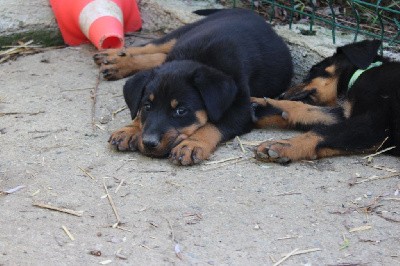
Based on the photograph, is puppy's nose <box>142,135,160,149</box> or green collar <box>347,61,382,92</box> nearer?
puppy's nose <box>142,135,160,149</box>

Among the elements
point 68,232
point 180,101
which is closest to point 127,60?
point 180,101

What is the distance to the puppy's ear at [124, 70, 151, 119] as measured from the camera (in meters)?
4.89

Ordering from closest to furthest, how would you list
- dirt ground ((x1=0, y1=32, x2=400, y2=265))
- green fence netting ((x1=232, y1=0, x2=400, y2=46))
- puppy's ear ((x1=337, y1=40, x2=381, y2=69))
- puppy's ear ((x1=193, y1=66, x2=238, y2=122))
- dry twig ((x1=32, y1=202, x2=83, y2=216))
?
dirt ground ((x1=0, y1=32, x2=400, y2=265)), dry twig ((x1=32, y1=202, x2=83, y2=216)), puppy's ear ((x1=193, y1=66, x2=238, y2=122)), puppy's ear ((x1=337, y1=40, x2=381, y2=69)), green fence netting ((x1=232, y1=0, x2=400, y2=46))

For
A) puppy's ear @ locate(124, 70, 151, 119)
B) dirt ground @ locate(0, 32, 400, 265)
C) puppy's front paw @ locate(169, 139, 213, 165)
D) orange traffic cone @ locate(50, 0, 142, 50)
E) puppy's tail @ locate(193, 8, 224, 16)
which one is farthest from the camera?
puppy's tail @ locate(193, 8, 224, 16)

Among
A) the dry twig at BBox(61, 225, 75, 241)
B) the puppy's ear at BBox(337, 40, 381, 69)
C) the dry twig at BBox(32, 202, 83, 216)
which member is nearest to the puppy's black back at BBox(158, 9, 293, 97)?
the puppy's ear at BBox(337, 40, 381, 69)

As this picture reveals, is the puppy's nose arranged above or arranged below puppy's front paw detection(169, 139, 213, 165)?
above

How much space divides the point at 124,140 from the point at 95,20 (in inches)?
79.6

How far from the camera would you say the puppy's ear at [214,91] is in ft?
15.7

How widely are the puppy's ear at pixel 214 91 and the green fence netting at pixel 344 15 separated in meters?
1.61

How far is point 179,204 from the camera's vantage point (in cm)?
405

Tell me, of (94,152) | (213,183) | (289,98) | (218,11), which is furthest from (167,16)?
(213,183)

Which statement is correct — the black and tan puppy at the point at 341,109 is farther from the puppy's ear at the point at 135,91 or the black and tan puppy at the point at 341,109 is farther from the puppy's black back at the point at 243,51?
the puppy's ear at the point at 135,91

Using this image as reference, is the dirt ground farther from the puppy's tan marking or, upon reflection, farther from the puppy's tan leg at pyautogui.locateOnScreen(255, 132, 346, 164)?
the puppy's tan marking

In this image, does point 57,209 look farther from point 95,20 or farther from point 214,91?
point 95,20
